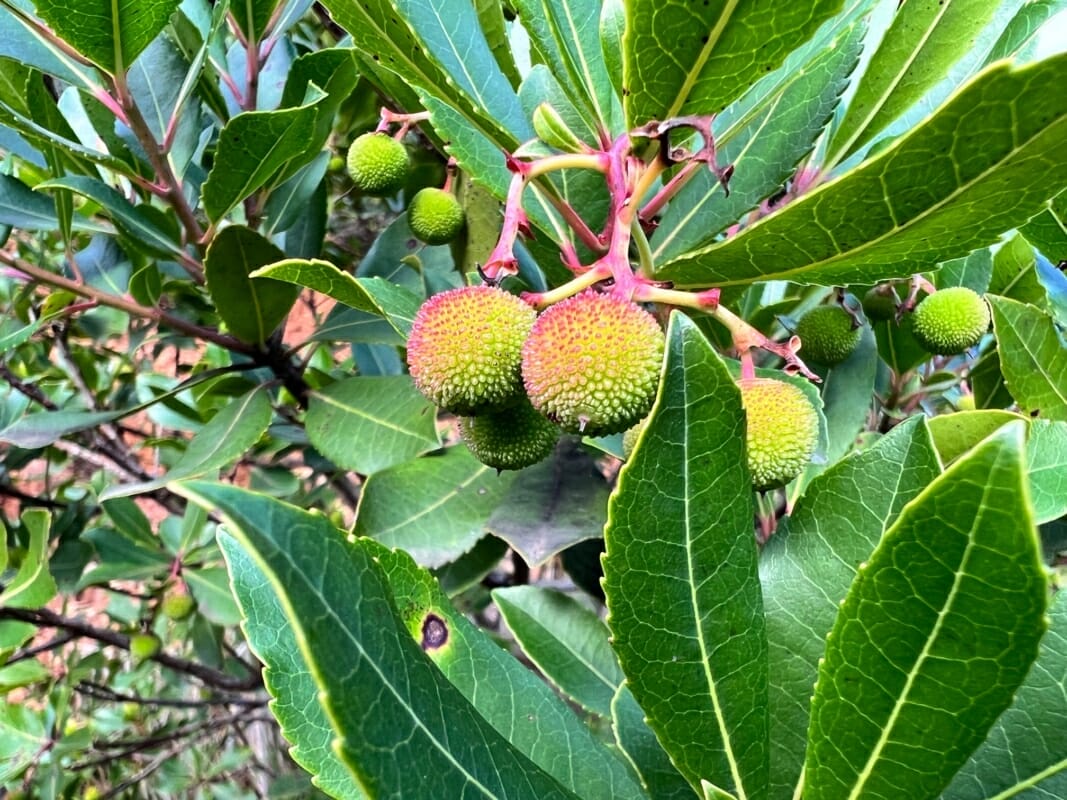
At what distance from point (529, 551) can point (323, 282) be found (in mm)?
405

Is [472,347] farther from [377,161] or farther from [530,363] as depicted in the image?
[377,161]

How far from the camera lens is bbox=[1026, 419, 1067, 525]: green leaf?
0.79m

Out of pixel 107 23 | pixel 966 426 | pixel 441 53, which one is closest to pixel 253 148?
pixel 107 23

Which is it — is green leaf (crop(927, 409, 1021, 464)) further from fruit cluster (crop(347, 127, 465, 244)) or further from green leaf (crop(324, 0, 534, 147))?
fruit cluster (crop(347, 127, 465, 244))

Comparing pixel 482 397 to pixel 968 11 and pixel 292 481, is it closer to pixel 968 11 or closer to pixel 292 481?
pixel 968 11

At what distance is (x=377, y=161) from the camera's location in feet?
3.89

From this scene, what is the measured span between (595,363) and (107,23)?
2.05 feet

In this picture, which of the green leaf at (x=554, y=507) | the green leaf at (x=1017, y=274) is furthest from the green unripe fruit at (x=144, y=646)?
the green leaf at (x=1017, y=274)

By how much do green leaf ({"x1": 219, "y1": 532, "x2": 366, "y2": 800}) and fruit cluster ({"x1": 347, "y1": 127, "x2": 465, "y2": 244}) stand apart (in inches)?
25.8

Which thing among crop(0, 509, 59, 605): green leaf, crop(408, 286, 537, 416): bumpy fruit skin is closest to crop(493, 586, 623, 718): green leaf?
crop(408, 286, 537, 416): bumpy fruit skin

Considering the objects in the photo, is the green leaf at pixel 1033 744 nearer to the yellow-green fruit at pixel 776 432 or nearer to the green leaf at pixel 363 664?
the yellow-green fruit at pixel 776 432

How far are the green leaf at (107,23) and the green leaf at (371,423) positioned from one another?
0.51 m

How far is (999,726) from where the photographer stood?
56 cm

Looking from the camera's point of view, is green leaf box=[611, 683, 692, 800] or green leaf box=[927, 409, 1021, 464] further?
green leaf box=[927, 409, 1021, 464]
